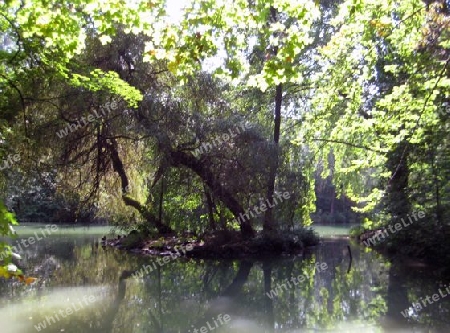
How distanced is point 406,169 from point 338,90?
5.35m

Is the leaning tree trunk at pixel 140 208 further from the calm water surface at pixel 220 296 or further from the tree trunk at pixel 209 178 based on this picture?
the tree trunk at pixel 209 178

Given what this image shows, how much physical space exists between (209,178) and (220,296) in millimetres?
5273

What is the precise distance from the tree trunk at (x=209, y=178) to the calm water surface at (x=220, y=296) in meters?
1.91

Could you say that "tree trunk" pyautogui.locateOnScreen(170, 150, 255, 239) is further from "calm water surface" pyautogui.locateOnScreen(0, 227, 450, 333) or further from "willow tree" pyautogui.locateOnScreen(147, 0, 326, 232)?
"willow tree" pyautogui.locateOnScreen(147, 0, 326, 232)

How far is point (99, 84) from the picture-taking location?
7828 millimetres

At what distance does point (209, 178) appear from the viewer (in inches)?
517

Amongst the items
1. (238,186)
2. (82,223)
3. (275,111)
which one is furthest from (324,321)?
(82,223)

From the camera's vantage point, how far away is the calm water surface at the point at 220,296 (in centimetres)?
634

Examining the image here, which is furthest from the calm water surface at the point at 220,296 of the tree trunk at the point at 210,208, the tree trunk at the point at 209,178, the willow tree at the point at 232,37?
the willow tree at the point at 232,37

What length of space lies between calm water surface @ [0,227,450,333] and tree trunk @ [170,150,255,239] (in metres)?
1.91

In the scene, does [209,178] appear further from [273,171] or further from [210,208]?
[273,171]

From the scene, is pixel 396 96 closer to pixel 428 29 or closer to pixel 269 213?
pixel 428 29

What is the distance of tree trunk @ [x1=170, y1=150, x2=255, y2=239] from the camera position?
12969 millimetres

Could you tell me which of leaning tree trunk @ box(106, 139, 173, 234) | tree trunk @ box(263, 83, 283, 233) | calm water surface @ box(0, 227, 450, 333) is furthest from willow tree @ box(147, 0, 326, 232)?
leaning tree trunk @ box(106, 139, 173, 234)
